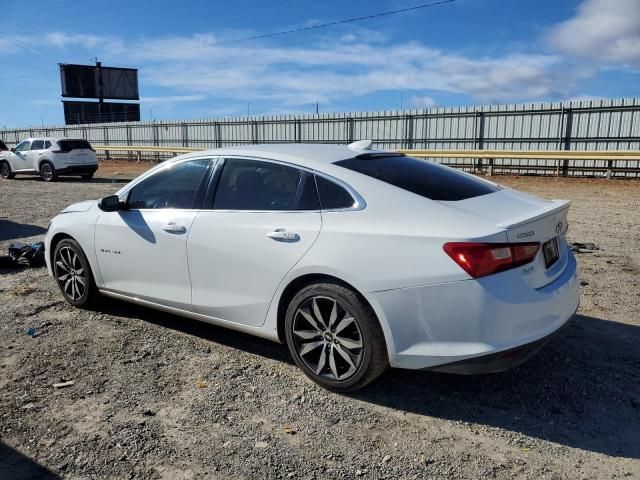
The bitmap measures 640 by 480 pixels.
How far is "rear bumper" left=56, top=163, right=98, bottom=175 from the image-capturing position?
20000 millimetres

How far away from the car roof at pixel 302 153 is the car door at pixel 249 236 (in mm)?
68

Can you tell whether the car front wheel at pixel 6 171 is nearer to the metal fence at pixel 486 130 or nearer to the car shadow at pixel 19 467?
the metal fence at pixel 486 130

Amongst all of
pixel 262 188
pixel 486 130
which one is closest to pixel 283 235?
pixel 262 188

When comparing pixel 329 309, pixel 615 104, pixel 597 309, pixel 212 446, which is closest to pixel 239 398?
pixel 212 446

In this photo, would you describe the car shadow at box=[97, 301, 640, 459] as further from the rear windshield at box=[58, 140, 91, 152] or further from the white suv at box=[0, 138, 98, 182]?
the rear windshield at box=[58, 140, 91, 152]

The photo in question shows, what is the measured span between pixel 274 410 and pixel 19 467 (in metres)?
→ 1.39

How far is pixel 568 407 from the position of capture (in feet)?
10.9

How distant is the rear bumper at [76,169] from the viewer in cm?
2000

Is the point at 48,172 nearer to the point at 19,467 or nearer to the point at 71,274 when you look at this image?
the point at 71,274

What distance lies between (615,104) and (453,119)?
6240 millimetres

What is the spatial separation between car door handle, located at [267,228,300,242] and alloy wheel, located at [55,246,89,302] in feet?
7.49

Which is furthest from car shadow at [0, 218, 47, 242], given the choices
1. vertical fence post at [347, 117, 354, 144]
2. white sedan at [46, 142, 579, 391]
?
vertical fence post at [347, 117, 354, 144]

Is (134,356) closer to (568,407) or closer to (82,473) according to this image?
(82,473)

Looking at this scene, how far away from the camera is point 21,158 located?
69.5 ft
